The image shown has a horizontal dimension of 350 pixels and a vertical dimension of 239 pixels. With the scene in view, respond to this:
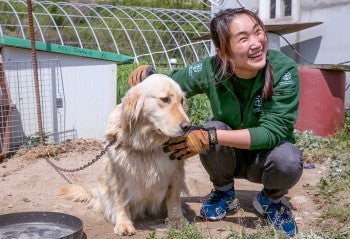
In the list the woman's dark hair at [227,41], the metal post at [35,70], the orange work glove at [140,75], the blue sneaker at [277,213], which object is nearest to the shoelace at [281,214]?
the blue sneaker at [277,213]

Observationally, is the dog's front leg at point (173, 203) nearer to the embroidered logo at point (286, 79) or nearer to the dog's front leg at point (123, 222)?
the dog's front leg at point (123, 222)

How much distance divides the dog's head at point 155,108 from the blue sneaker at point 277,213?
836 millimetres

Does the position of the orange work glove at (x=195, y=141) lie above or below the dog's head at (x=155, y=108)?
below

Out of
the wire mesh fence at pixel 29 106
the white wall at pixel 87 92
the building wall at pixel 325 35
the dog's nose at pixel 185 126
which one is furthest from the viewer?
the building wall at pixel 325 35

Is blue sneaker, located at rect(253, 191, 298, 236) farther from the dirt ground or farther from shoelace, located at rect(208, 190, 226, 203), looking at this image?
shoelace, located at rect(208, 190, 226, 203)

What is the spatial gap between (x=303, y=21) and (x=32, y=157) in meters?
4.45

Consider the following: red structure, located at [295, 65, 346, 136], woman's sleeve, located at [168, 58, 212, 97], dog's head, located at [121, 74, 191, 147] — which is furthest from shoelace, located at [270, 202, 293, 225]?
red structure, located at [295, 65, 346, 136]

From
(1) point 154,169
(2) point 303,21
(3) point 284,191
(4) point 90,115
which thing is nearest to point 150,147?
(1) point 154,169

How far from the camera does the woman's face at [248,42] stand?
9.92 ft

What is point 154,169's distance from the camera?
10.6ft

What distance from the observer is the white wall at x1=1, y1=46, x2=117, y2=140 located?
612 cm

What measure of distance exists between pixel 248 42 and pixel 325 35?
15.0 ft

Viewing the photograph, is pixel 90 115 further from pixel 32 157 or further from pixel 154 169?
pixel 154 169

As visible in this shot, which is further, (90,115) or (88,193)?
(90,115)
